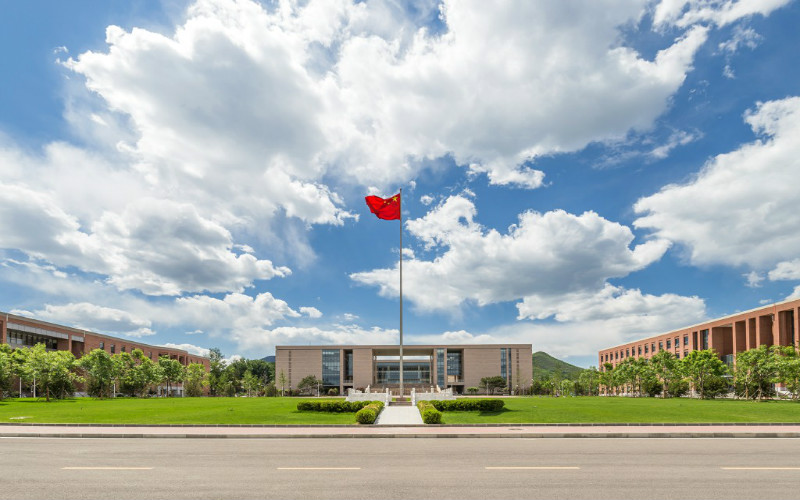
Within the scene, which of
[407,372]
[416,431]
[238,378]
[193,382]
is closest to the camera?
[416,431]

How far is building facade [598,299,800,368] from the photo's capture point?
70812mm

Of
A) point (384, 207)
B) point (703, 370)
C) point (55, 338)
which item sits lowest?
point (703, 370)

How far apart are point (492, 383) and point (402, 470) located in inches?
3754

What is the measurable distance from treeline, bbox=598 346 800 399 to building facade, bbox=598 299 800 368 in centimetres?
544

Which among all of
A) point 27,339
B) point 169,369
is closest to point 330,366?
point 169,369

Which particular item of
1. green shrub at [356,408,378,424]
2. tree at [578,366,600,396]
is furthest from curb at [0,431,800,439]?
tree at [578,366,600,396]

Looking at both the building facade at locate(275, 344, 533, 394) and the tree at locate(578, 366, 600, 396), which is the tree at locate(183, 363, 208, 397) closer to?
the building facade at locate(275, 344, 533, 394)

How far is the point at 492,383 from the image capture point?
104 meters

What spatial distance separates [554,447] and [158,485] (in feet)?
40.1

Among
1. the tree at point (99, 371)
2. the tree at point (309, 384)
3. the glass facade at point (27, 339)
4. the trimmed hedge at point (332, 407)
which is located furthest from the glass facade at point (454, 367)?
the trimmed hedge at point (332, 407)

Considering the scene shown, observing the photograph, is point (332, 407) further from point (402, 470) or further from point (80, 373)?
point (80, 373)

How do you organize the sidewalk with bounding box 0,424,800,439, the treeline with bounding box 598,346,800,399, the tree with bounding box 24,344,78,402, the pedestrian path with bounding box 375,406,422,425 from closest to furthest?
the sidewalk with bounding box 0,424,800,439 < the pedestrian path with bounding box 375,406,422,425 < the treeline with bounding box 598,346,800,399 < the tree with bounding box 24,344,78,402

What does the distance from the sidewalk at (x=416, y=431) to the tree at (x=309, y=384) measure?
3199 inches

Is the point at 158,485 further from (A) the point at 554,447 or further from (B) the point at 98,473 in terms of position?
(A) the point at 554,447
